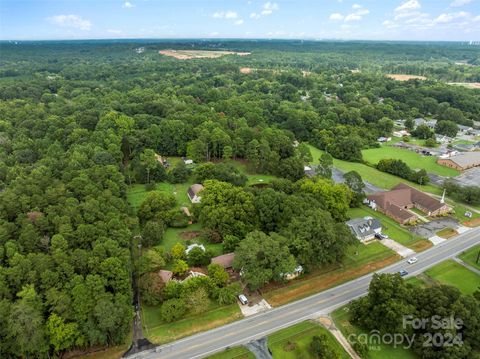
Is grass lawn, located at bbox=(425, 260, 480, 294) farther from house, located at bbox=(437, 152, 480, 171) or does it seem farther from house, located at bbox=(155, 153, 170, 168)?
house, located at bbox=(155, 153, 170, 168)

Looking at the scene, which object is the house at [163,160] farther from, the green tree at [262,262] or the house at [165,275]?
the green tree at [262,262]

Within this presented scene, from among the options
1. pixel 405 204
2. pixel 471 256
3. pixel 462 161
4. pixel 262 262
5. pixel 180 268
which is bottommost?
pixel 471 256

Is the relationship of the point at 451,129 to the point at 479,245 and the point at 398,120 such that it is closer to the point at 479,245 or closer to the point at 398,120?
the point at 398,120

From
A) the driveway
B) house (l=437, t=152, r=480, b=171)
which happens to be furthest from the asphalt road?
house (l=437, t=152, r=480, b=171)

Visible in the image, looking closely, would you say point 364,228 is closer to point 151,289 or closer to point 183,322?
point 183,322

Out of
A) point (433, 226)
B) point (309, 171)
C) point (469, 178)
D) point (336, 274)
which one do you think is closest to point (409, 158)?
point (469, 178)

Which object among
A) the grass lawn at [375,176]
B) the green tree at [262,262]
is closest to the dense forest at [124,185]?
the green tree at [262,262]

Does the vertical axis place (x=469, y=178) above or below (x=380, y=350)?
below
